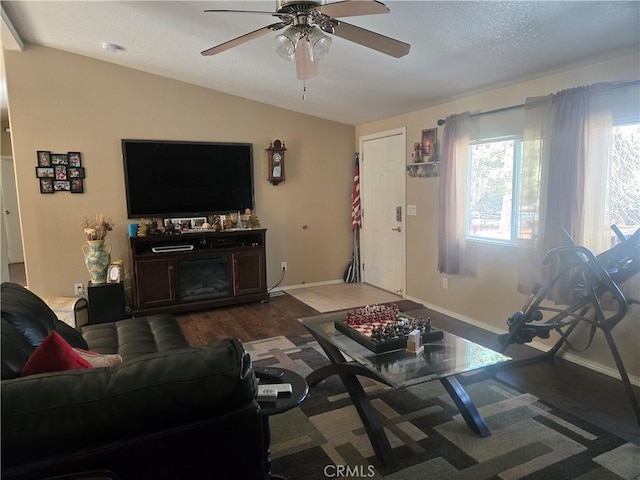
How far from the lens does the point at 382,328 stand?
8.04 ft

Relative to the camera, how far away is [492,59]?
315 centimetres

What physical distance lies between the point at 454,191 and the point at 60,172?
4.12 m

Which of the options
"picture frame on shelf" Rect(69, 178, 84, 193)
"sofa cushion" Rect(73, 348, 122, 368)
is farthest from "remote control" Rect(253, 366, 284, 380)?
"picture frame on shelf" Rect(69, 178, 84, 193)

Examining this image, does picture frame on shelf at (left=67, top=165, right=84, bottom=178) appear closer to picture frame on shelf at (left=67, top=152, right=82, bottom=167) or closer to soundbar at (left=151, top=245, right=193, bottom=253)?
picture frame on shelf at (left=67, top=152, right=82, bottom=167)

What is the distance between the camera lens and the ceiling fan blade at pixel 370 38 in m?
2.16

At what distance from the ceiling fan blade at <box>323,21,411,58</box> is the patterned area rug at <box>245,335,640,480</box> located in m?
2.11

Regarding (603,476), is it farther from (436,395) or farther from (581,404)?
(436,395)

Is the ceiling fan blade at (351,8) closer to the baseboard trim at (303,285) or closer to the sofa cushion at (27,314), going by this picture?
the sofa cushion at (27,314)

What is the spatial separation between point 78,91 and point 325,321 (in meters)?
3.75

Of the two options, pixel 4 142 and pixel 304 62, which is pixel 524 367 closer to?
pixel 304 62

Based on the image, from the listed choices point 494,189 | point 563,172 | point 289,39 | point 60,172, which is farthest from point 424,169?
point 60,172

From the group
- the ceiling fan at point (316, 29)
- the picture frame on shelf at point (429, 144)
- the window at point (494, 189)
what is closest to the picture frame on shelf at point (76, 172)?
the ceiling fan at point (316, 29)

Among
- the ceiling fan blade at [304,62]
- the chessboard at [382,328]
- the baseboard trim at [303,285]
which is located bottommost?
the baseboard trim at [303,285]

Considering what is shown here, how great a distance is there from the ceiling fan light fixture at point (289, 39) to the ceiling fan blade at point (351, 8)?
22 centimetres
